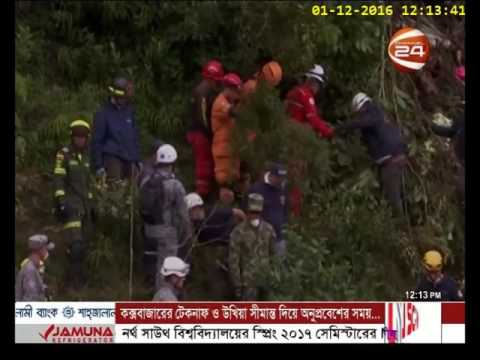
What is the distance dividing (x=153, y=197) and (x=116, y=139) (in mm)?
813

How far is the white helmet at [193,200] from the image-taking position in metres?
11.1

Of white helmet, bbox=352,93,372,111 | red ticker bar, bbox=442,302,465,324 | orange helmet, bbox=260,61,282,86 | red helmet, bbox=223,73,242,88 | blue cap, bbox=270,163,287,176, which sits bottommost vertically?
red ticker bar, bbox=442,302,465,324

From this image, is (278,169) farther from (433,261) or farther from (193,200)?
(433,261)

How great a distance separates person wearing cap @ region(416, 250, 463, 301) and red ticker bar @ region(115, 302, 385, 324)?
0.57m

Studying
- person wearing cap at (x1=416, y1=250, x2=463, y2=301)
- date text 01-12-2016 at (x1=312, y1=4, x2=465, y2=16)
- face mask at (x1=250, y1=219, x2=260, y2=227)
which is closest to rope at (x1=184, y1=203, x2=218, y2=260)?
face mask at (x1=250, y1=219, x2=260, y2=227)

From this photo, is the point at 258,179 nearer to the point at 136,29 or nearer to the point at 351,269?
the point at 351,269

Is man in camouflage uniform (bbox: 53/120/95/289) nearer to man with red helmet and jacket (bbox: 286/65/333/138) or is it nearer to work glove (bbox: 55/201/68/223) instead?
work glove (bbox: 55/201/68/223)

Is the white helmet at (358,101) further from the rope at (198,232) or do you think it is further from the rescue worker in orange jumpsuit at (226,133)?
the rope at (198,232)

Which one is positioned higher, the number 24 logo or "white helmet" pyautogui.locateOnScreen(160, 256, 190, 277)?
the number 24 logo

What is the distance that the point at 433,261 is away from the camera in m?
11.1

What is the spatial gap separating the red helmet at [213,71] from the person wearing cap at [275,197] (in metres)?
1.13

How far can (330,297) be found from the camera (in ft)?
35.1

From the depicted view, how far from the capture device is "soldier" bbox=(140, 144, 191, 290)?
10930 millimetres
